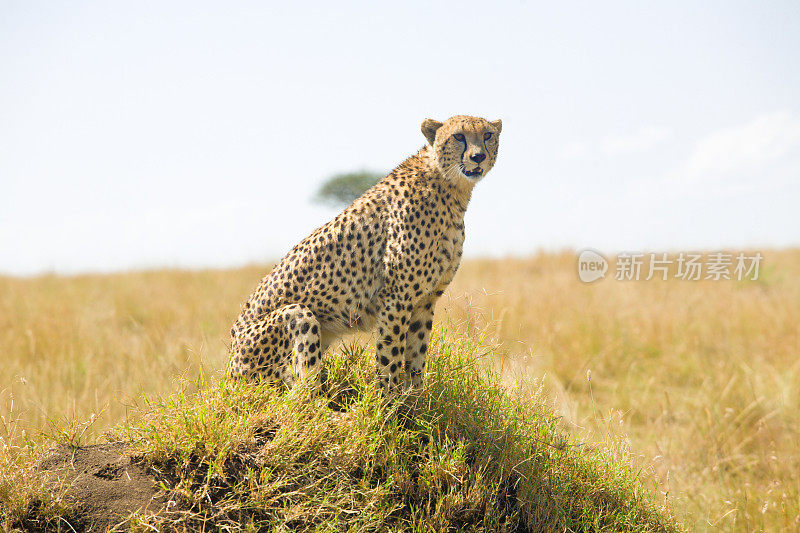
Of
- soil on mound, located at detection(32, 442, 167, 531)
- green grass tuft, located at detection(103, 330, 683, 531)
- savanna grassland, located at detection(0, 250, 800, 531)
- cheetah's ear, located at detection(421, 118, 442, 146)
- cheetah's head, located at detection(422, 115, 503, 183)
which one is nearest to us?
soil on mound, located at detection(32, 442, 167, 531)

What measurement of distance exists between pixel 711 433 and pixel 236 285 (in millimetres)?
6652

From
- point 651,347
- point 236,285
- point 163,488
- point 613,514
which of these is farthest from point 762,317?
point 163,488

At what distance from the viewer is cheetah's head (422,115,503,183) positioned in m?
2.96

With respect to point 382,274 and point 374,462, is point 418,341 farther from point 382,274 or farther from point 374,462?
point 374,462

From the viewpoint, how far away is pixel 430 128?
3150 mm

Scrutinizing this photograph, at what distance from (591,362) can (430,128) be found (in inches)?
165

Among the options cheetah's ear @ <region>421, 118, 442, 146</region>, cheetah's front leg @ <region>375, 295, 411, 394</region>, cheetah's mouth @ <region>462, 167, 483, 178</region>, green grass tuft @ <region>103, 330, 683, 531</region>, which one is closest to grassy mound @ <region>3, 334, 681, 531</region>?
green grass tuft @ <region>103, 330, 683, 531</region>

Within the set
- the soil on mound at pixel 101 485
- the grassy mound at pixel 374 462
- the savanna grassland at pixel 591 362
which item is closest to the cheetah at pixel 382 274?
the grassy mound at pixel 374 462

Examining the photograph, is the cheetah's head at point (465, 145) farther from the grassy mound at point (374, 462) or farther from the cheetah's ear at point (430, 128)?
the grassy mound at point (374, 462)

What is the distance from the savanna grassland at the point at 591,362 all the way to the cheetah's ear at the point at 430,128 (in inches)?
35.8

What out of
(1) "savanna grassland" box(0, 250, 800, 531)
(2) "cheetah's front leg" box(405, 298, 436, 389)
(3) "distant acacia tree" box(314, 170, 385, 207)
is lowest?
(1) "savanna grassland" box(0, 250, 800, 531)

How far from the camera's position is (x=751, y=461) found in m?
5.07

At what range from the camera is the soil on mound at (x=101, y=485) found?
249cm

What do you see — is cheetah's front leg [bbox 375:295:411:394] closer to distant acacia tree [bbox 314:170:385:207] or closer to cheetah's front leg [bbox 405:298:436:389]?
cheetah's front leg [bbox 405:298:436:389]
